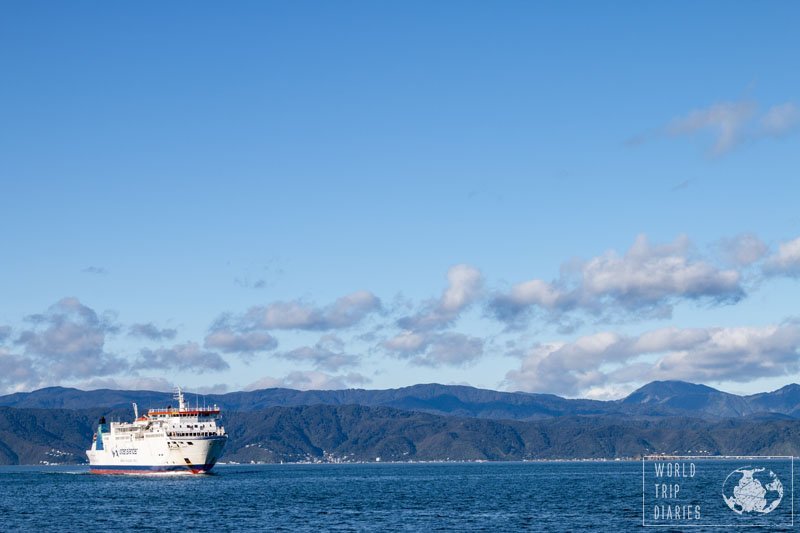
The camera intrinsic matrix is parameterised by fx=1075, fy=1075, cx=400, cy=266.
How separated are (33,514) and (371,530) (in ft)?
187

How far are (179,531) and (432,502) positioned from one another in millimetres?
58247

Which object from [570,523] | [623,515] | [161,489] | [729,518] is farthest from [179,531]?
[161,489]

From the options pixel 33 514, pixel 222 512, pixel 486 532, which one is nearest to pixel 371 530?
pixel 486 532

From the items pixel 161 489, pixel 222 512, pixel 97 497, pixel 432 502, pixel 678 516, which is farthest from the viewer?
pixel 161 489

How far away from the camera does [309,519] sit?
5276 inches

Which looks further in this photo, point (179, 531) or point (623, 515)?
point (623, 515)

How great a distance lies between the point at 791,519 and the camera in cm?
12988

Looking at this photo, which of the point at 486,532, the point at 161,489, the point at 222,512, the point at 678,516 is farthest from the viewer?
the point at 161,489

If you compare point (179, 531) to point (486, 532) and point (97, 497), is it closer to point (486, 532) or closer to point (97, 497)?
point (486, 532)

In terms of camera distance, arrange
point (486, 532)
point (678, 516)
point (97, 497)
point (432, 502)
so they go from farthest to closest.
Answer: point (97, 497), point (432, 502), point (678, 516), point (486, 532)

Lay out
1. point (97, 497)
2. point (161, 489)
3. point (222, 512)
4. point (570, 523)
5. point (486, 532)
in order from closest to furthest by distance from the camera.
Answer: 1. point (486, 532)
2. point (570, 523)
3. point (222, 512)
4. point (97, 497)
5. point (161, 489)

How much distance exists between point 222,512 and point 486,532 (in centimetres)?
4415

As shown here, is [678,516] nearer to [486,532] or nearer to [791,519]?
[791,519]

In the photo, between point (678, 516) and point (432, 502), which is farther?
point (432, 502)
